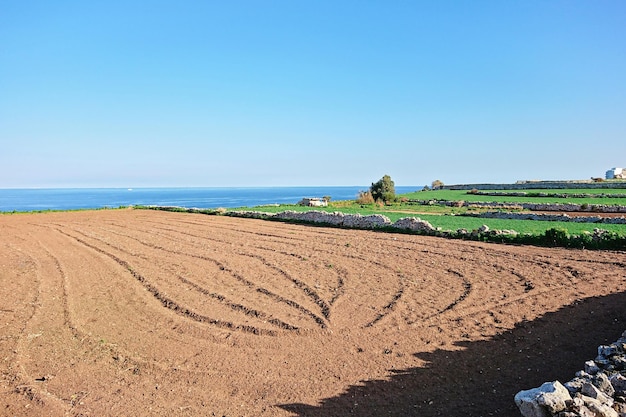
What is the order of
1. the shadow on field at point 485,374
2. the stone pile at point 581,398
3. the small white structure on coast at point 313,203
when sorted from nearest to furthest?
the stone pile at point 581,398
the shadow on field at point 485,374
the small white structure on coast at point 313,203

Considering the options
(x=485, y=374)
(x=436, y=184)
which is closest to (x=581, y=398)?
(x=485, y=374)

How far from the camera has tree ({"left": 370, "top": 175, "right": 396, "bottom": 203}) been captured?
44.7 meters

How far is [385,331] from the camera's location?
7.89 m

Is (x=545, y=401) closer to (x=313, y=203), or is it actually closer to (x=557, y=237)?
(x=557, y=237)

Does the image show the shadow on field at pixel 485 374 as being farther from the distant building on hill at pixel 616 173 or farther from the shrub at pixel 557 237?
the distant building on hill at pixel 616 173

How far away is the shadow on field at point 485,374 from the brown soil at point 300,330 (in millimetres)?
30

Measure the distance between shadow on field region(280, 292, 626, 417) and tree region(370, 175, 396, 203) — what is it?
36.5 m

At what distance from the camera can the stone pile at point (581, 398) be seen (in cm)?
392

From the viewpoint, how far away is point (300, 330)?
7965 mm

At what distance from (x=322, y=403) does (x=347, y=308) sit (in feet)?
12.4

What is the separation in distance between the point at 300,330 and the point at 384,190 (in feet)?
125

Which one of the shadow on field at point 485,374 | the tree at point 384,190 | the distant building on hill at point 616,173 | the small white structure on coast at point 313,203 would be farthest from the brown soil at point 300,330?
the distant building on hill at point 616,173

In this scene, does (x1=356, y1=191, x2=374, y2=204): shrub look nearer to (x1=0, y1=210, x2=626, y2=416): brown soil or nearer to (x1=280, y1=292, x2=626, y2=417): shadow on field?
(x1=0, y1=210, x2=626, y2=416): brown soil

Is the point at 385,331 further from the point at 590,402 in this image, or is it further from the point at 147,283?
the point at 147,283
